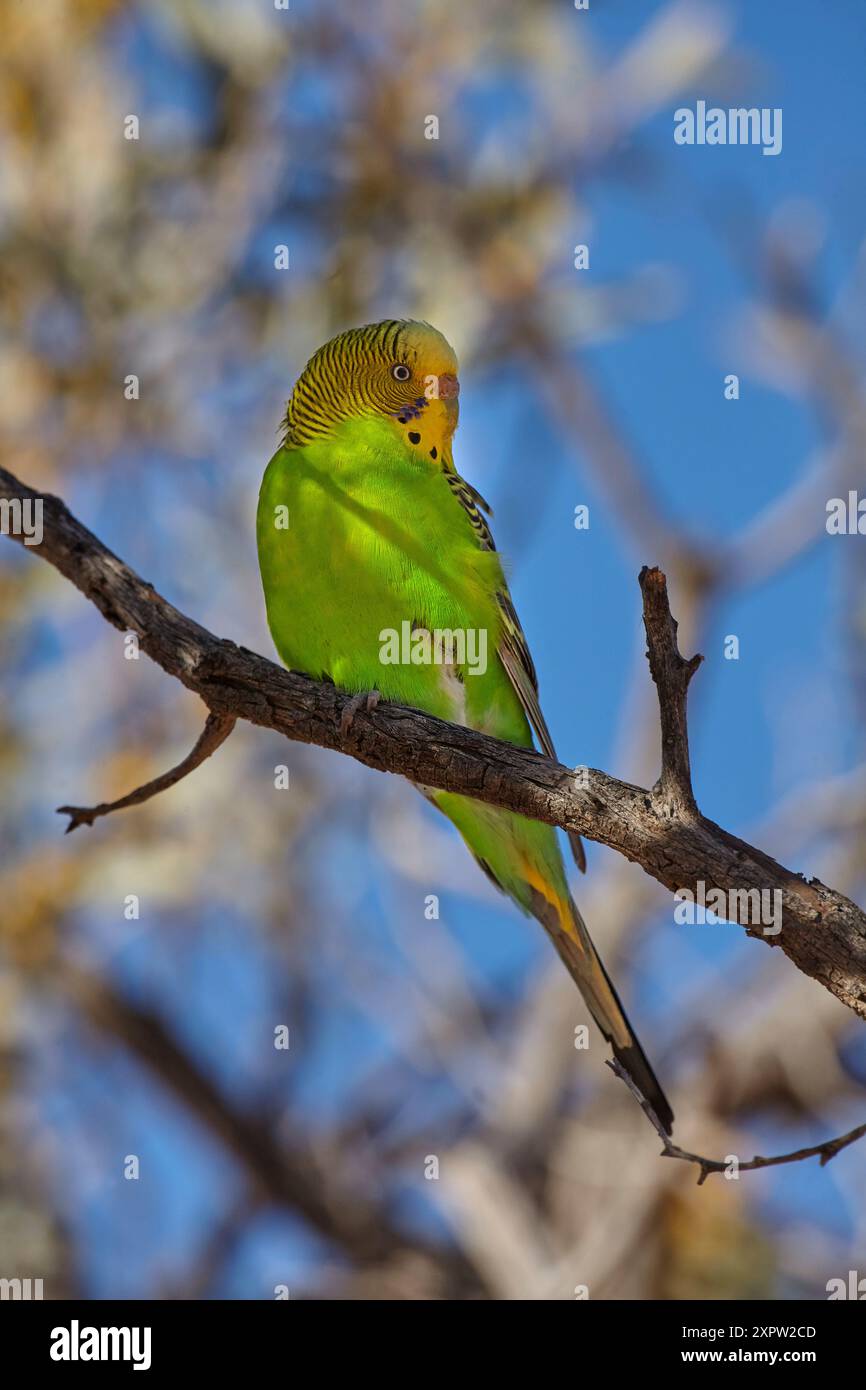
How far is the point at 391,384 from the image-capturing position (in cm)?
488

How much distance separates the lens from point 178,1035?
972 cm

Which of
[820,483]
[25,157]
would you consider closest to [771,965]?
[820,483]

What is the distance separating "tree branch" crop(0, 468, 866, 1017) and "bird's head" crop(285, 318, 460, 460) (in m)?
1.29

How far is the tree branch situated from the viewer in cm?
336

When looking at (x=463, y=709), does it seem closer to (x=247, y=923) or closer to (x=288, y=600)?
(x=288, y=600)

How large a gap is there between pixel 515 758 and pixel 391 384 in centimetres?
167

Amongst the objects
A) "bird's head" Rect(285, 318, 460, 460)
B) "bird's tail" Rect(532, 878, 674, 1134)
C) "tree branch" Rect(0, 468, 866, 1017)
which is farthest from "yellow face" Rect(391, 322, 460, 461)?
"bird's tail" Rect(532, 878, 674, 1134)

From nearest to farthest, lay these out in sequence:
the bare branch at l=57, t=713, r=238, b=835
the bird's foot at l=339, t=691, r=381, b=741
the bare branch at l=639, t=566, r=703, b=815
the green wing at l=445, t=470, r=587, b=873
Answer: the bare branch at l=639, t=566, r=703, b=815 < the bird's foot at l=339, t=691, r=381, b=741 < the bare branch at l=57, t=713, r=238, b=835 < the green wing at l=445, t=470, r=587, b=873

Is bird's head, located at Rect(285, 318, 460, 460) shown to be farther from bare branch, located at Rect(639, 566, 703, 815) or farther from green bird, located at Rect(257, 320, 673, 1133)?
bare branch, located at Rect(639, 566, 703, 815)

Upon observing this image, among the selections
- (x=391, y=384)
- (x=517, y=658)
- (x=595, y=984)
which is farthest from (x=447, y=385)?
(x=595, y=984)

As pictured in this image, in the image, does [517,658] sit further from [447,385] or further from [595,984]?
[595,984]

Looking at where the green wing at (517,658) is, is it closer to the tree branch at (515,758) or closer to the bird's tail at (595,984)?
the bird's tail at (595,984)

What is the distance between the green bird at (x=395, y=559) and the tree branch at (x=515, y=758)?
31.3 inches
